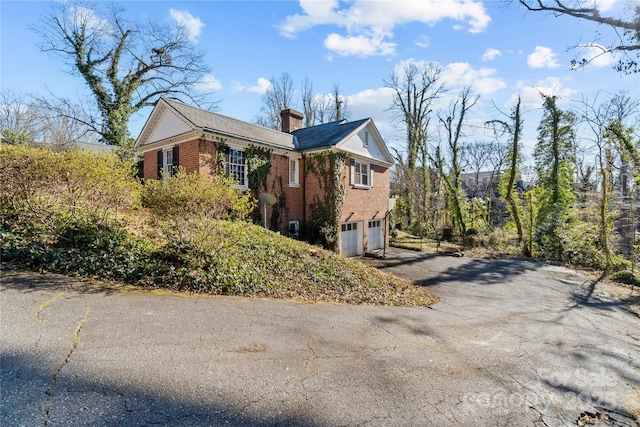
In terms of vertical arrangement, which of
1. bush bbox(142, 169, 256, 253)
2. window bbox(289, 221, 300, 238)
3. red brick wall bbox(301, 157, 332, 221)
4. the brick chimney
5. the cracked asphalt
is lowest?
the cracked asphalt

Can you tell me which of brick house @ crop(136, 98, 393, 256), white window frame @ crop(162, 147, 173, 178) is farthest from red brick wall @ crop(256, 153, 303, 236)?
white window frame @ crop(162, 147, 173, 178)

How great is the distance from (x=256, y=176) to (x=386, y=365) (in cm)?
1059

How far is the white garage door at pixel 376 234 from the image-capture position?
60.6 feet

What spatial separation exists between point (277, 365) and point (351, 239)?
1355cm

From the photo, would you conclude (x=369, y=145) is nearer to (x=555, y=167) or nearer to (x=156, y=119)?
(x=156, y=119)

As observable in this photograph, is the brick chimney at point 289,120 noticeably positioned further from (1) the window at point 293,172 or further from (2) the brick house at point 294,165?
(1) the window at point 293,172

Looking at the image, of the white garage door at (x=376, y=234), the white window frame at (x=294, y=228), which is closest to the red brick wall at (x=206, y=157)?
the white window frame at (x=294, y=228)

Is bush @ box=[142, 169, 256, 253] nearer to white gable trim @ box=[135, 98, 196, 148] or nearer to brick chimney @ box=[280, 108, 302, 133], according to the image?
white gable trim @ box=[135, 98, 196, 148]

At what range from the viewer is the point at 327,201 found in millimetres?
14789

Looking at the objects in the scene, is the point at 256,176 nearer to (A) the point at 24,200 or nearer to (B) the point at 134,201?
(B) the point at 134,201

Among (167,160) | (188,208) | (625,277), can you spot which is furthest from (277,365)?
(625,277)

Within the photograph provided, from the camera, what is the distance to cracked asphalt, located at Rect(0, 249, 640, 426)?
248cm

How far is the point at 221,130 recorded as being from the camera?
11805mm

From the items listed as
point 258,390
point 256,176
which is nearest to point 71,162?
point 258,390
